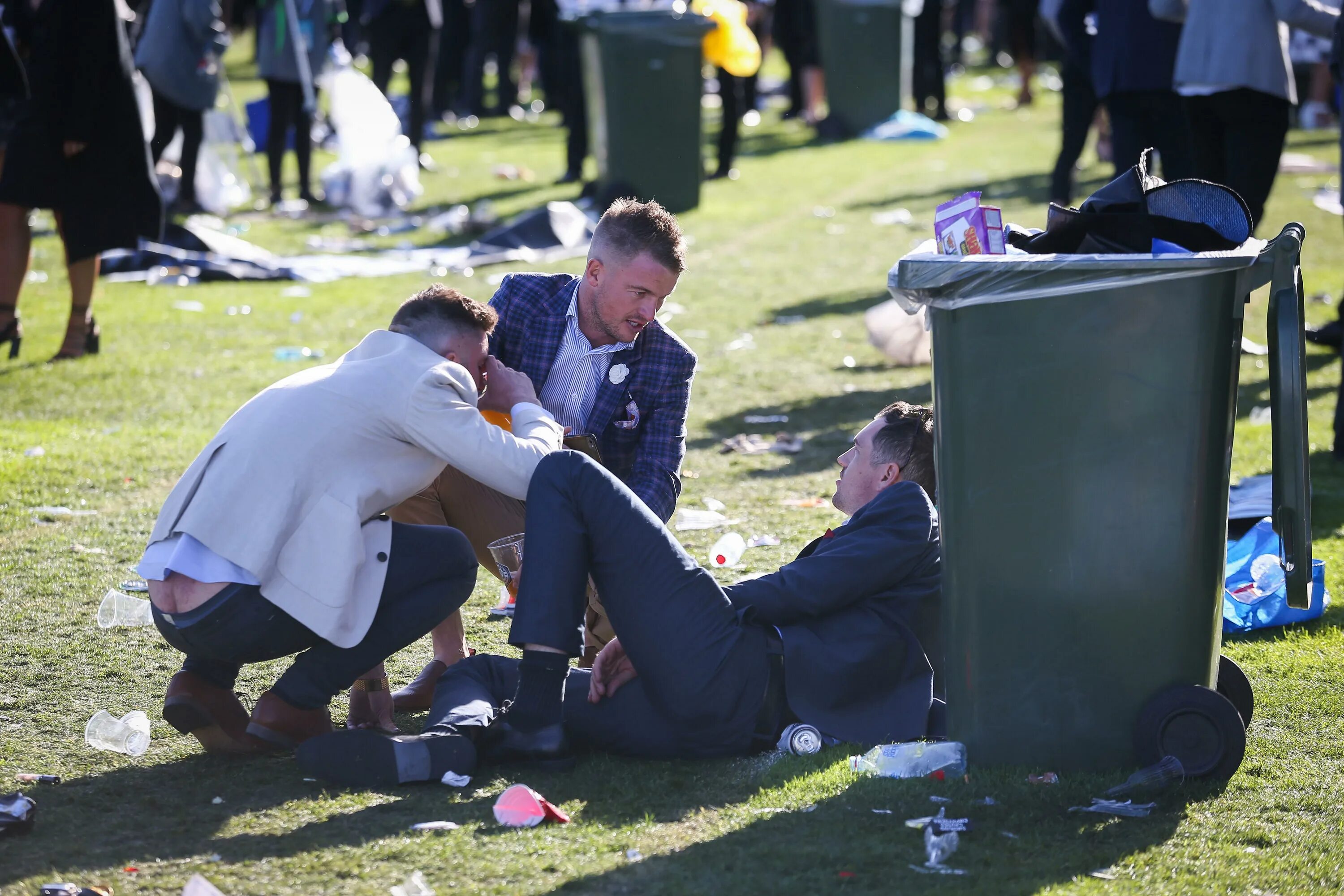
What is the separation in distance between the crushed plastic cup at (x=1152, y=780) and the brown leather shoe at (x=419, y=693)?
162 centimetres

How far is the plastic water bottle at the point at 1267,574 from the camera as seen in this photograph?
4230 mm

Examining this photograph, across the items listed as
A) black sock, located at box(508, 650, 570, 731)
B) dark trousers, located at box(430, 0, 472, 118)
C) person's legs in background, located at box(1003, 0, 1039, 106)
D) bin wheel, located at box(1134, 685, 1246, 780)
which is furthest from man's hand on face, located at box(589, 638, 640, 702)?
person's legs in background, located at box(1003, 0, 1039, 106)

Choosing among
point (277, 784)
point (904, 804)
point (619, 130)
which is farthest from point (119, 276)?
point (904, 804)

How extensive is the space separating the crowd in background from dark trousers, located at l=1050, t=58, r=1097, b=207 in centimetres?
1

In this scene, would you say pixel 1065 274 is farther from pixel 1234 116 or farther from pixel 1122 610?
pixel 1234 116

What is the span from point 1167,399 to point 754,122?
16.3 metres

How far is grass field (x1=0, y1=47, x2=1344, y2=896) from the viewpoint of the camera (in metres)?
2.71

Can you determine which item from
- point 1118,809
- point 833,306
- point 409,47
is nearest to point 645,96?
point 409,47

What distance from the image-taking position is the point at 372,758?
10.1 feet

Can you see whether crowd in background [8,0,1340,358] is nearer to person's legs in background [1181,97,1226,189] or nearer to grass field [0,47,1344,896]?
person's legs in background [1181,97,1226,189]

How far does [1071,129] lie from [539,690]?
25.6ft

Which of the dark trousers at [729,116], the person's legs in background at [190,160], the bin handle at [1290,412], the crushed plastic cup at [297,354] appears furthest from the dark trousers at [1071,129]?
the bin handle at [1290,412]

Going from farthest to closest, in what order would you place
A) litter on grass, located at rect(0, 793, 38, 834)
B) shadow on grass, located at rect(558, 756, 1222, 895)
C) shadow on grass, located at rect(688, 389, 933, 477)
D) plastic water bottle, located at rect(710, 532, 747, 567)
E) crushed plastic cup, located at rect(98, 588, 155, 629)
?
shadow on grass, located at rect(688, 389, 933, 477), plastic water bottle, located at rect(710, 532, 747, 567), crushed plastic cup, located at rect(98, 588, 155, 629), litter on grass, located at rect(0, 793, 38, 834), shadow on grass, located at rect(558, 756, 1222, 895)

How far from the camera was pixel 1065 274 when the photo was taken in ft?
9.43
